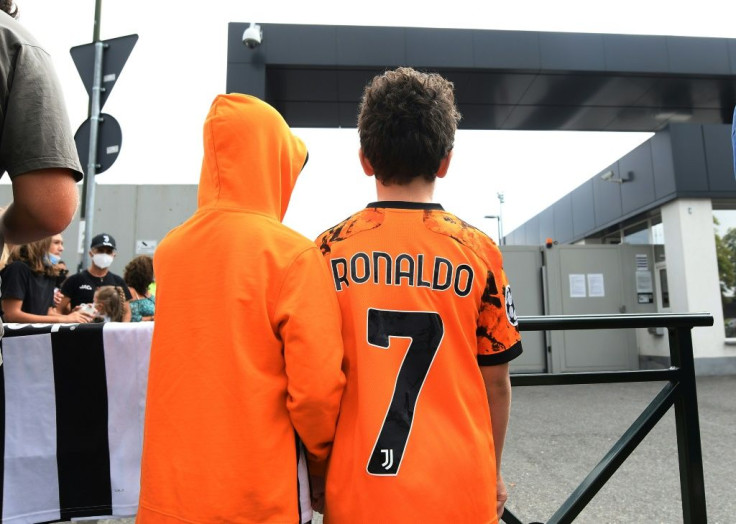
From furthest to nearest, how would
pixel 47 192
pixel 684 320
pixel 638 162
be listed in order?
pixel 638 162 < pixel 684 320 < pixel 47 192

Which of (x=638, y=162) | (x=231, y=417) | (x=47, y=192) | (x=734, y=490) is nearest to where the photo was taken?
(x=231, y=417)

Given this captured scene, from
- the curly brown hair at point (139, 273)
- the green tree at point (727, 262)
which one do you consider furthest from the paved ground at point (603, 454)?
the green tree at point (727, 262)

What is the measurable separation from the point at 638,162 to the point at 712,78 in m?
2.22

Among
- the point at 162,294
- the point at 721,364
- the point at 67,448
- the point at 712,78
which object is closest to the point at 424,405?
the point at 162,294

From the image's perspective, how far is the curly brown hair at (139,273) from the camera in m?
4.81

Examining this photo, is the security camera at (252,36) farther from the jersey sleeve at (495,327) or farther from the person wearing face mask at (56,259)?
the jersey sleeve at (495,327)

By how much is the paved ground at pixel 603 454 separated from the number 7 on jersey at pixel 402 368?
243 cm

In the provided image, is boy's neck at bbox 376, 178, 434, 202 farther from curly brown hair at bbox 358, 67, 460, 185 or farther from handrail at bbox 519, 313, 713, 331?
handrail at bbox 519, 313, 713, 331

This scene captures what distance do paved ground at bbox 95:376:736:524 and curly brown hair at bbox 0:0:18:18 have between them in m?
2.92

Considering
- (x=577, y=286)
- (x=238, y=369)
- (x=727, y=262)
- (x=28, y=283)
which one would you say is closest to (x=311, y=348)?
(x=238, y=369)

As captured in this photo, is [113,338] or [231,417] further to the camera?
[113,338]

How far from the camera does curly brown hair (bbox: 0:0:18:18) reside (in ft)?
4.44

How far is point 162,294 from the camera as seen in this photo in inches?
48.9

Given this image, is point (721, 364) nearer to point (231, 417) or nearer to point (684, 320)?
point (684, 320)
